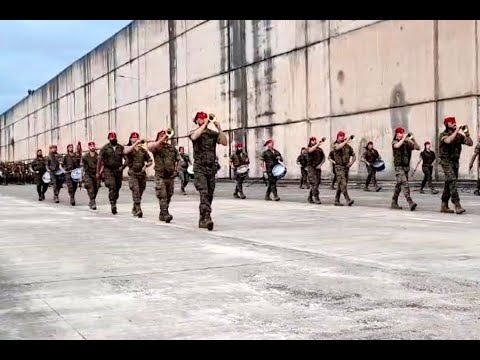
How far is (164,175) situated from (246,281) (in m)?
6.36

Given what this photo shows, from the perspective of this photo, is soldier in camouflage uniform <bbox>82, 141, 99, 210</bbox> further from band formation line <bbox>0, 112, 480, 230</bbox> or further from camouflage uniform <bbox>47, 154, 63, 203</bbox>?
camouflage uniform <bbox>47, 154, 63, 203</bbox>

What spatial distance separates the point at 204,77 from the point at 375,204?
2012 cm

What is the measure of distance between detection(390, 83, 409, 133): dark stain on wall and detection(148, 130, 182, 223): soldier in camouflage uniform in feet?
35.3

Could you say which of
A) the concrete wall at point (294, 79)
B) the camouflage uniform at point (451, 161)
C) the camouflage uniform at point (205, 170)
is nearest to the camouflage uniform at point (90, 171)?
the concrete wall at point (294, 79)

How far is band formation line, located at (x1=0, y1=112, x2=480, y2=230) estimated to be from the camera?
10344 millimetres

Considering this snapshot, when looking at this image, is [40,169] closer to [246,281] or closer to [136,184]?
[136,184]

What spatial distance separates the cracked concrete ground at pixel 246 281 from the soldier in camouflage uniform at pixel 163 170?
3.73ft

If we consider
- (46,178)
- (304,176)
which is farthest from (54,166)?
(304,176)

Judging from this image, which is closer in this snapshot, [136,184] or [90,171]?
[136,184]

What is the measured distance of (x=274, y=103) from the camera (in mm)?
27625

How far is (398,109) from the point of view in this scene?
68.6ft

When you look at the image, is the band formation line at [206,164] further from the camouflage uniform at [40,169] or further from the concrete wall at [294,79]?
the concrete wall at [294,79]

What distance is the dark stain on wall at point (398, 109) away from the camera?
20688mm

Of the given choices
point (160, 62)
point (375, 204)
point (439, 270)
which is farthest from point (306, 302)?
point (160, 62)
